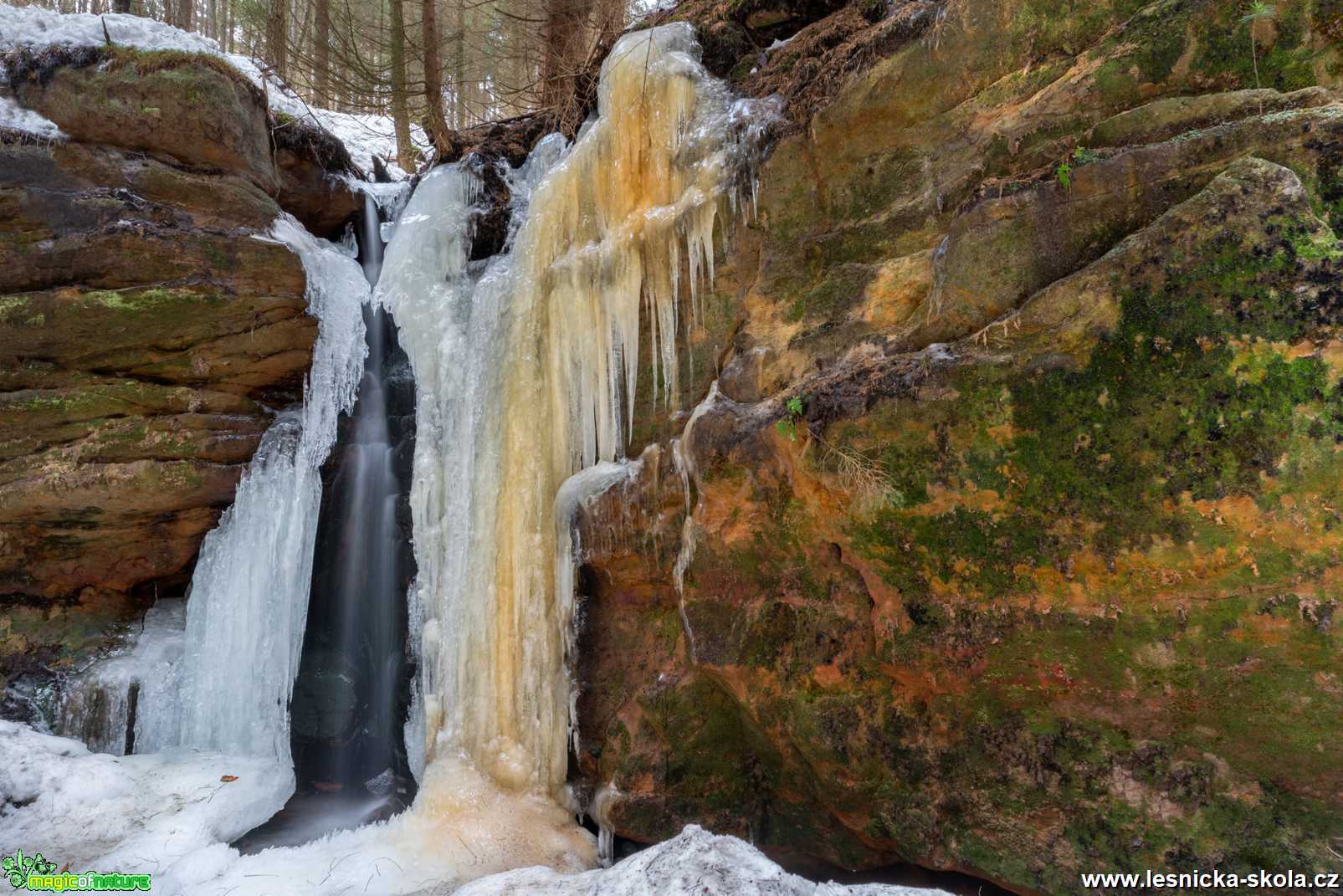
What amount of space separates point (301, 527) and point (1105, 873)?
7.12 metres

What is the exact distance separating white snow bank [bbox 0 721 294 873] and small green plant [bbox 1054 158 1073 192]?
23.9ft

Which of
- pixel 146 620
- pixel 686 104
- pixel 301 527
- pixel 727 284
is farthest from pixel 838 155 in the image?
pixel 146 620

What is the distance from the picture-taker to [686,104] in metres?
6.15

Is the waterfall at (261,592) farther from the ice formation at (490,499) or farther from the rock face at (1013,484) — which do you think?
the rock face at (1013,484)

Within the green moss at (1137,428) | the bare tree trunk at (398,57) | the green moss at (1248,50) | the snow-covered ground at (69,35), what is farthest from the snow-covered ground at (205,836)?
the bare tree trunk at (398,57)

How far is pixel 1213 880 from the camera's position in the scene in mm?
3109

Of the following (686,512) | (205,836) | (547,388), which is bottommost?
(205,836)

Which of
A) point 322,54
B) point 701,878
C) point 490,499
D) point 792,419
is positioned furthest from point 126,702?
point 322,54

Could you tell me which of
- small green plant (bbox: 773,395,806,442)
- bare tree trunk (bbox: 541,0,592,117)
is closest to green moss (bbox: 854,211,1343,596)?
small green plant (bbox: 773,395,806,442)

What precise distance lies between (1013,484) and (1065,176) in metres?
1.76

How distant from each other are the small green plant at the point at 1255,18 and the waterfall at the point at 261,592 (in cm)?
801

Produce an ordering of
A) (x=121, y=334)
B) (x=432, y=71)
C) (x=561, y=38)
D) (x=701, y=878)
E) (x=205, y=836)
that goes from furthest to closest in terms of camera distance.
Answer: (x=561, y=38) < (x=432, y=71) < (x=121, y=334) < (x=205, y=836) < (x=701, y=878)

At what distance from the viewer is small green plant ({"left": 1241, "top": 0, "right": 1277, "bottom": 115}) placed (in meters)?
3.47

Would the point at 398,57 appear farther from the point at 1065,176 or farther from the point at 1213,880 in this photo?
the point at 1213,880
